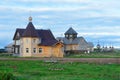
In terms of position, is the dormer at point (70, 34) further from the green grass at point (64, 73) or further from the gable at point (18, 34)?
the green grass at point (64, 73)

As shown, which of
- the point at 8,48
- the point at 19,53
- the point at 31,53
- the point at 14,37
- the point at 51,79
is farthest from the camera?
the point at 8,48

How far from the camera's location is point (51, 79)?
23.1 meters

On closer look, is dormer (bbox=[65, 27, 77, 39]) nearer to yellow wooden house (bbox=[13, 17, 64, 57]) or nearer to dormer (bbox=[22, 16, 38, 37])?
yellow wooden house (bbox=[13, 17, 64, 57])

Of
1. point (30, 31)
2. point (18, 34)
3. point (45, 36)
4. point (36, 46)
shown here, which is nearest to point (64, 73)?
point (30, 31)

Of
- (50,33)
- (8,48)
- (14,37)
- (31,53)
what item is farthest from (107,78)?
(8,48)

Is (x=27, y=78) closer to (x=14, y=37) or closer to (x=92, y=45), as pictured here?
(x=14, y=37)

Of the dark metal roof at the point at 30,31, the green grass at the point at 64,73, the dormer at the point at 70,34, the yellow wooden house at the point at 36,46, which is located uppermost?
the dormer at the point at 70,34

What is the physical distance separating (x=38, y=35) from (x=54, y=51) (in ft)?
13.6

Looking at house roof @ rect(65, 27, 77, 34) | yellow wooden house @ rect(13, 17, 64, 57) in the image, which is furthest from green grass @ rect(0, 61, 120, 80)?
house roof @ rect(65, 27, 77, 34)

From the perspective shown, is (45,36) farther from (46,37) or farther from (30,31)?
(30,31)

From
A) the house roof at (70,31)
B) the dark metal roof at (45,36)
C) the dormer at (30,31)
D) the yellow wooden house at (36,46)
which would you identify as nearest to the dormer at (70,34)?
the house roof at (70,31)

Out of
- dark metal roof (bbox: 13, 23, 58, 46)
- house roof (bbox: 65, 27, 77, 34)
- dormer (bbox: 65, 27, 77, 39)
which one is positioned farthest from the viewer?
house roof (bbox: 65, 27, 77, 34)

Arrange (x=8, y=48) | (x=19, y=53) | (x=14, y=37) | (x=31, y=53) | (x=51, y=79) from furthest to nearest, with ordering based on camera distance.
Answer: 1. (x=8, y=48)
2. (x=14, y=37)
3. (x=19, y=53)
4. (x=31, y=53)
5. (x=51, y=79)

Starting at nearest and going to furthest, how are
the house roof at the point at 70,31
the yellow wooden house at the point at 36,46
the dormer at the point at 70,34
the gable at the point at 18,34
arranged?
the yellow wooden house at the point at 36,46 → the gable at the point at 18,34 → the dormer at the point at 70,34 → the house roof at the point at 70,31
